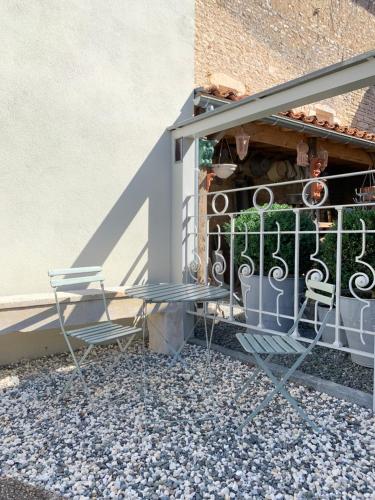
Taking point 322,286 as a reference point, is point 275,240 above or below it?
above

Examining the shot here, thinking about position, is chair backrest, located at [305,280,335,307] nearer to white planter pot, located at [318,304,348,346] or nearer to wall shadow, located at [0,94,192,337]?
white planter pot, located at [318,304,348,346]

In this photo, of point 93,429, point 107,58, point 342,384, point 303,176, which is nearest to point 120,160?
point 107,58

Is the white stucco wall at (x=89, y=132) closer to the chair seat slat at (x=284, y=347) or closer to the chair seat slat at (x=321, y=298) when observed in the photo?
the chair seat slat at (x=284, y=347)

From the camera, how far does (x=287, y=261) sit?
13.3 feet

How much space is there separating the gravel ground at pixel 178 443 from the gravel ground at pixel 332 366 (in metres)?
0.30

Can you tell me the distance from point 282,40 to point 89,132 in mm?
5174

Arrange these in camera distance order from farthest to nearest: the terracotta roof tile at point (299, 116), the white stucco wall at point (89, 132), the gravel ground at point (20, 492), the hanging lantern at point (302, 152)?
the hanging lantern at point (302, 152)
the terracotta roof tile at point (299, 116)
the white stucco wall at point (89, 132)
the gravel ground at point (20, 492)

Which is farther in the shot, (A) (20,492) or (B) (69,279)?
(B) (69,279)

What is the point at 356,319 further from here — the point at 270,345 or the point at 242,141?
the point at 242,141

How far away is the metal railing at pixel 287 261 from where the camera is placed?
321 centimetres

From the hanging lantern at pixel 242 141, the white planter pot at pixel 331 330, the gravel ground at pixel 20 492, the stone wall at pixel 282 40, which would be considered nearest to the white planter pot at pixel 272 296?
the white planter pot at pixel 331 330

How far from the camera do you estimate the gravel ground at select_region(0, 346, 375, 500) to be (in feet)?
6.49

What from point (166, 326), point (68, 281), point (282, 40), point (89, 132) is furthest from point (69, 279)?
point (282, 40)

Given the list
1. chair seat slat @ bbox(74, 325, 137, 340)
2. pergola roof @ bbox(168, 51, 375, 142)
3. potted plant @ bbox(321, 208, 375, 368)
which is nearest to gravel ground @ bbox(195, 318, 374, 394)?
potted plant @ bbox(321, 208, 375, 368)
